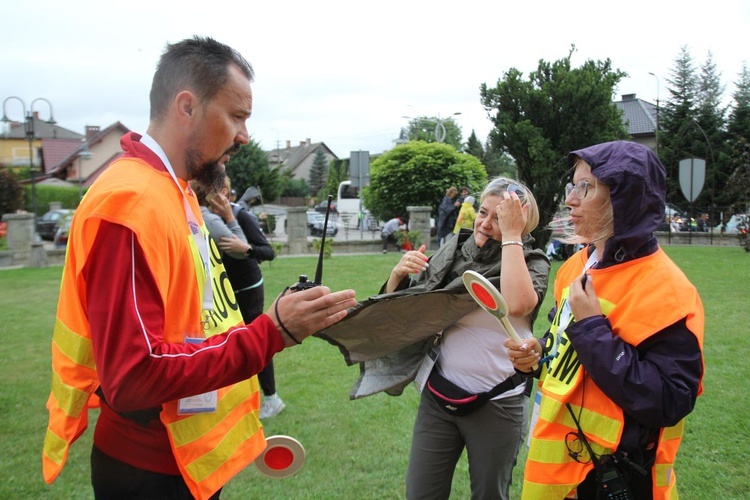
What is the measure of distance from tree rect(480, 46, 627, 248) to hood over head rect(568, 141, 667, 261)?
12.1 m

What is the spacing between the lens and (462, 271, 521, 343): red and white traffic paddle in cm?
215

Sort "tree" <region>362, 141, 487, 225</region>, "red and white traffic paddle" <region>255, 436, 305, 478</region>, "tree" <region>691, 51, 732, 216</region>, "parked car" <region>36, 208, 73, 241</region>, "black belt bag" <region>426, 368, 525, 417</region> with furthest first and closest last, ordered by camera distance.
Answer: "tree" <region>691, 51, 732, 216</region> → "parked car" <region>36, 208, 73, 241</region> → "tree" <region>362, 141, 487, 225</region> → "black belt bag" <region>426, 368, 525, 417</region> → "red and white traffic paddle" <region>255, 436, 305, 478</region>

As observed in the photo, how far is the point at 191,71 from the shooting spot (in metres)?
1.94

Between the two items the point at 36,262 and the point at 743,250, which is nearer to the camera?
the point at 36,262

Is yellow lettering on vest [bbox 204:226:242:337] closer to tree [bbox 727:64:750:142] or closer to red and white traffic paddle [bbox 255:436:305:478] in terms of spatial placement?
red and white traffic paddle [bbox 255:436:305:478]

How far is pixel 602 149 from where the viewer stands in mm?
2248

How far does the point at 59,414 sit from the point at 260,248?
3.34m

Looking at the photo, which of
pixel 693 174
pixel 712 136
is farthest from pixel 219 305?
pixel 712 136

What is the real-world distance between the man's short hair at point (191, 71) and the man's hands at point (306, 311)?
2.32ft

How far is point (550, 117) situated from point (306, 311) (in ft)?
45.7

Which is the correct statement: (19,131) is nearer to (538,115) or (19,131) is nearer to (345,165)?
(345,165)

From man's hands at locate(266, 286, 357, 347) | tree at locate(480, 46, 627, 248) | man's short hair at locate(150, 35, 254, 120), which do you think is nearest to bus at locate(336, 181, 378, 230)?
tree at locate(480, 46, 627, 248)

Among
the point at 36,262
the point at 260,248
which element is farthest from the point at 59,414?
the point at 36,262

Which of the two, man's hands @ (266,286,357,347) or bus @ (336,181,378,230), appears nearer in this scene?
man's hands @ (266,286,357,347)
